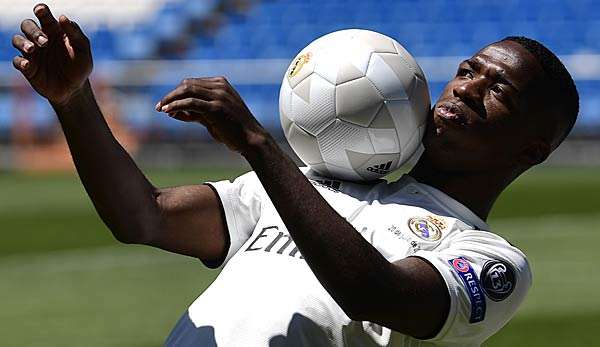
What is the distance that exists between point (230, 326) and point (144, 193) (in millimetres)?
478

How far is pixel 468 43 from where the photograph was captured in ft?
77.7

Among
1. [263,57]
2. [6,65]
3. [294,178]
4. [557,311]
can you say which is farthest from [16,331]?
[263,57]

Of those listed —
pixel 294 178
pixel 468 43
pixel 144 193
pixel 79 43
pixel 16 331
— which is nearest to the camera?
pixel 294 178

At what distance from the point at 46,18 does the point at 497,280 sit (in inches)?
55.8

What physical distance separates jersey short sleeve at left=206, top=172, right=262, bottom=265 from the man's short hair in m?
0.91

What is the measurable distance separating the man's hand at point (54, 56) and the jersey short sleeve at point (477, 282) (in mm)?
1062

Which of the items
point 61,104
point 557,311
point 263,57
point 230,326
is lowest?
point 263,57

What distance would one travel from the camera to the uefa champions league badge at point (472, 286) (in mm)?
3334

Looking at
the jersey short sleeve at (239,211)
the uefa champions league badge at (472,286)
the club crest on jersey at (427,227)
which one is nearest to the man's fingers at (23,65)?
the jersey short sleeve at (239,211)

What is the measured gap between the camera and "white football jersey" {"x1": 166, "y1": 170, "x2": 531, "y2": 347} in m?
3.39

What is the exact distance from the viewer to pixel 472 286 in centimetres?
334

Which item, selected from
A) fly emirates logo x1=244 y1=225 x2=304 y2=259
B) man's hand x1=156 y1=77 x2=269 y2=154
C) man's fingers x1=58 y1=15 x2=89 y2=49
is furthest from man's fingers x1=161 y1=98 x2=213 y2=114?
fly emirates logo x1=244 y1=225 x2=304 y2=259

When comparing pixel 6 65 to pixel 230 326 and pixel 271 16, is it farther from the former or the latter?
pixel 230 326

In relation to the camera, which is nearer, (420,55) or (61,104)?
(61,104)
